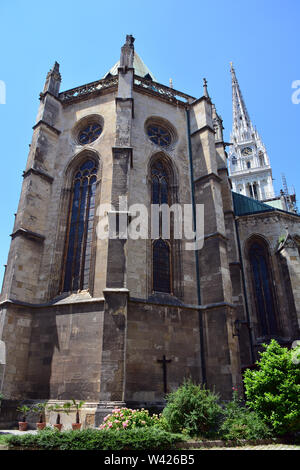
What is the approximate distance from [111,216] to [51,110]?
318 inches

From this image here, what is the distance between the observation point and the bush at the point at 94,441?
262 inches

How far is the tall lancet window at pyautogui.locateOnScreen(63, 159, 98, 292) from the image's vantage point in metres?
13.9

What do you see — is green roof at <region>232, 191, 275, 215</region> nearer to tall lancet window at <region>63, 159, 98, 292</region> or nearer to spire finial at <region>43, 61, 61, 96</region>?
tall lancet window at <region>63, 159, 98, 292</region>

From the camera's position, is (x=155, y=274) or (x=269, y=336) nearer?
(x=155, y=274)

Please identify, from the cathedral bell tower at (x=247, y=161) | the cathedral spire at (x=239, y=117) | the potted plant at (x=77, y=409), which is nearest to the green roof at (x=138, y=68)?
the potted plant at (x=77, y=409)

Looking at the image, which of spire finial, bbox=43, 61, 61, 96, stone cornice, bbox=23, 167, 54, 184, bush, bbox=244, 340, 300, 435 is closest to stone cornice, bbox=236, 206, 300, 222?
stone cornice, bbox=23, 167, 54, 184

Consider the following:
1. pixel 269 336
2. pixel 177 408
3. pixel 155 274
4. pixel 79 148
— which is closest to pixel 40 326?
pixel 155 274

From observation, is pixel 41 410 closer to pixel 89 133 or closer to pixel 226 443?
pixel 226 443

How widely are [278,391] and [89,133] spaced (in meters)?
13.9

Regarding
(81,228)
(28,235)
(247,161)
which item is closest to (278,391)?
(81,228)

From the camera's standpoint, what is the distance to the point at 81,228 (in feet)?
48.9

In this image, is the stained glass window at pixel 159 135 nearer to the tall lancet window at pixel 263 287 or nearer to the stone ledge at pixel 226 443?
the tall lancet window at pixel 263 287

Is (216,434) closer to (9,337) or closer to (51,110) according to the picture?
(9,337)

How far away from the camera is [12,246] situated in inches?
555
